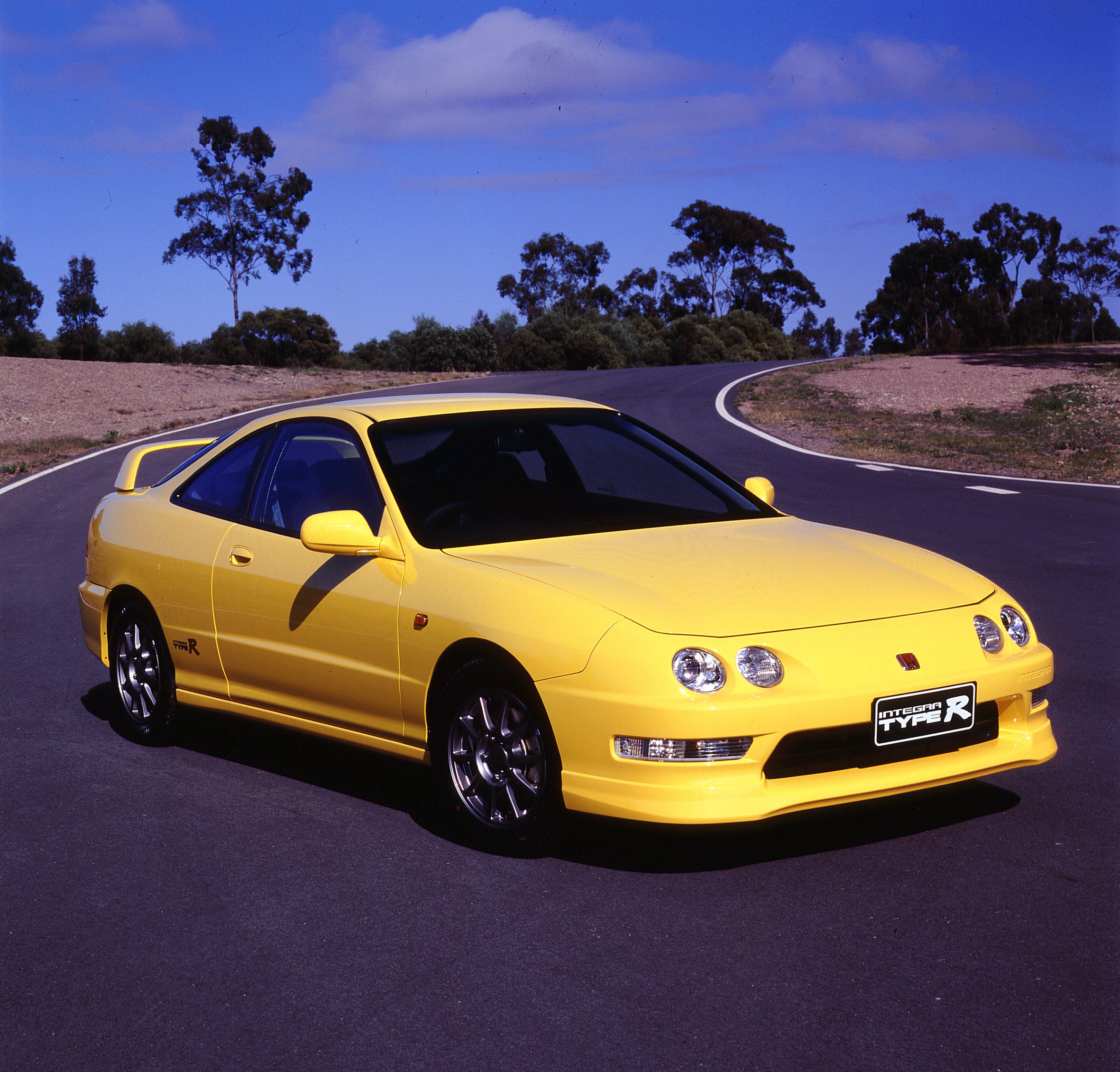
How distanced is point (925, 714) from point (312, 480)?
264 centimetres

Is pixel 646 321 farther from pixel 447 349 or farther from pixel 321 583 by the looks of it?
pixel 321 583

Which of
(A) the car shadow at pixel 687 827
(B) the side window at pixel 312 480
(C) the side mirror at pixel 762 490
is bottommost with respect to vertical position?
(A) the car shadow at pixel 687 827

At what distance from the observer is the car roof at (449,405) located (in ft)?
18.7

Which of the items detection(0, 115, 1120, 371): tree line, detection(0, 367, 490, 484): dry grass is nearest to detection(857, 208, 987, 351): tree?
detection(0, 115, 1120, 371): tree line

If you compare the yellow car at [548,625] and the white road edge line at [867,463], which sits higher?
the yellow car at [548,625]

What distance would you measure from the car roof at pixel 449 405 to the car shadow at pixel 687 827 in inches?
52.4

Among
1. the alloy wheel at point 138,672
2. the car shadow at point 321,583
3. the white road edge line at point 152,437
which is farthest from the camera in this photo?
the white road edge line at point 152,437

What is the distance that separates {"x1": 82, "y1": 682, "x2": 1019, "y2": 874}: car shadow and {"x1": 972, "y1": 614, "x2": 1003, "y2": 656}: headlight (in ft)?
1.76

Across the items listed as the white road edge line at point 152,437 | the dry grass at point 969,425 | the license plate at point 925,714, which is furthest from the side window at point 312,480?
the dry grass at point 969,425

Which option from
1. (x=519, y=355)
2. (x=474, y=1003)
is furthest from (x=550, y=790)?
(x=519, y=355)

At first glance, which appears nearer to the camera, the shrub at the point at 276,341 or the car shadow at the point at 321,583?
the car shadow at the point at 321,583

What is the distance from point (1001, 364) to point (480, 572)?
36.5m

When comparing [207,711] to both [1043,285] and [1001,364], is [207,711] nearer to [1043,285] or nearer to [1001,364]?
[1001,364]

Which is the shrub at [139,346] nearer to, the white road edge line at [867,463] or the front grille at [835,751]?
the white road edge line at [867,463]
